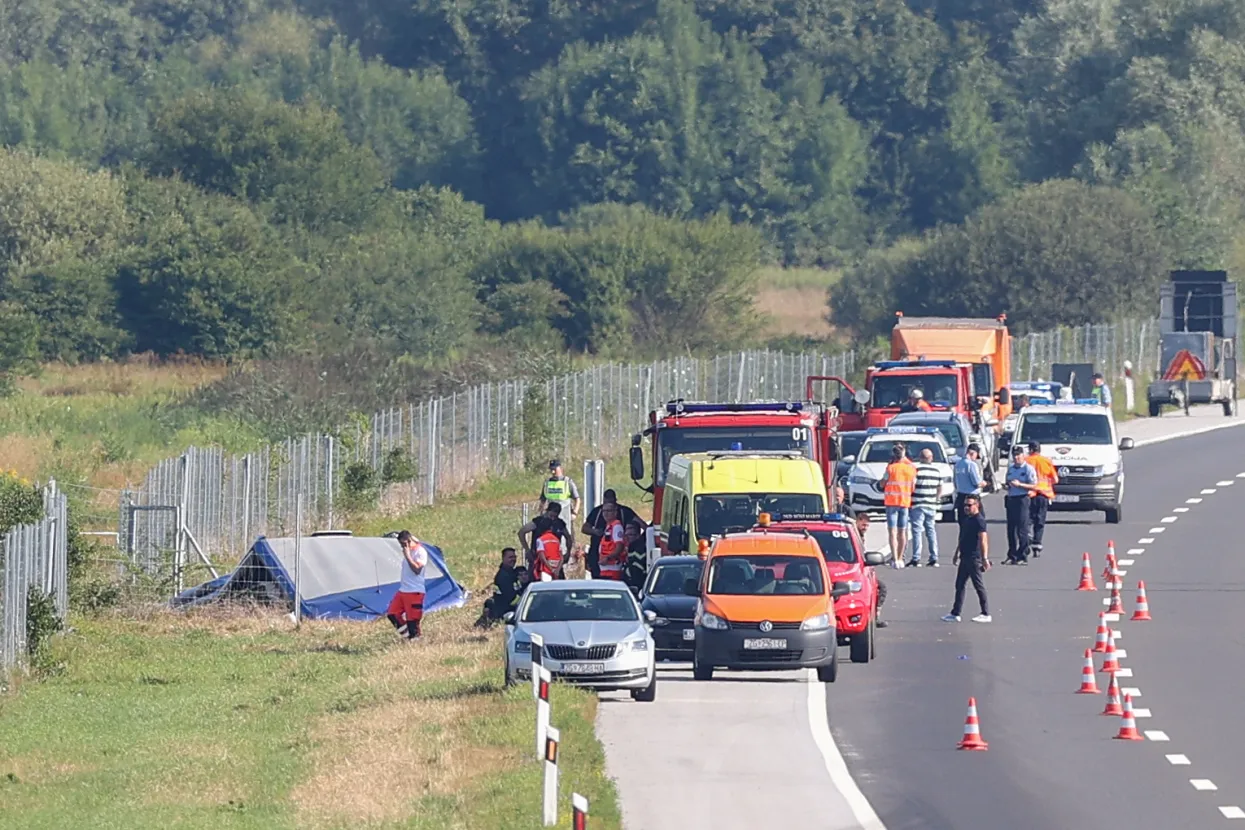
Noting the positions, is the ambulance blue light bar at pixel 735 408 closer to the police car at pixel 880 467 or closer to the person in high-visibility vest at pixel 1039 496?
the person in high-visibility vest at pixel 1039 496

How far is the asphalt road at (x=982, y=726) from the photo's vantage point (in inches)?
758

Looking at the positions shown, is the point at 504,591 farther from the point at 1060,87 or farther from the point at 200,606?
the point at 1060,87

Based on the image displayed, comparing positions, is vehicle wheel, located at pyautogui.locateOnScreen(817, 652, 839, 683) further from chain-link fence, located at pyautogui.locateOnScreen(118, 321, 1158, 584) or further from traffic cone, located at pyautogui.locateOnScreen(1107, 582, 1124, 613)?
chain-link fence, located at pyautogui.locateOnScreen(118, 321, 1158, 584)

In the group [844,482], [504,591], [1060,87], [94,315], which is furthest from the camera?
[1060,87]

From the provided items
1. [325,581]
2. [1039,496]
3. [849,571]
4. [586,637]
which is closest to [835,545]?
[849,571]

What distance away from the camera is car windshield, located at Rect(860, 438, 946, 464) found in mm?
40719

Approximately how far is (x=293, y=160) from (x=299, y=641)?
2481 inches

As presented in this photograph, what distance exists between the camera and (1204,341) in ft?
204

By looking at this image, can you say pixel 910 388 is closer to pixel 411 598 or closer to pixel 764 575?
pixel 411 598

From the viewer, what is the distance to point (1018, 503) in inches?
1426

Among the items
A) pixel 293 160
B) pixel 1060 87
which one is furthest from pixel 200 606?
pixel 1060 87

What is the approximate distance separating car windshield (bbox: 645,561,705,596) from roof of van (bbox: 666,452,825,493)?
273cm

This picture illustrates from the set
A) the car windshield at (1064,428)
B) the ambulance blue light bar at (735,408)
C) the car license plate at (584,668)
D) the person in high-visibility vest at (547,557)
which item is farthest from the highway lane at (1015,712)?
the person in high-visibility vest at (547,557)

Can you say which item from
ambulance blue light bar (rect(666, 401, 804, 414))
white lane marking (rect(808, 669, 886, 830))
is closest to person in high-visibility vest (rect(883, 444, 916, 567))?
ambulance blue light bar (rect(666, 401, 804, 414))
